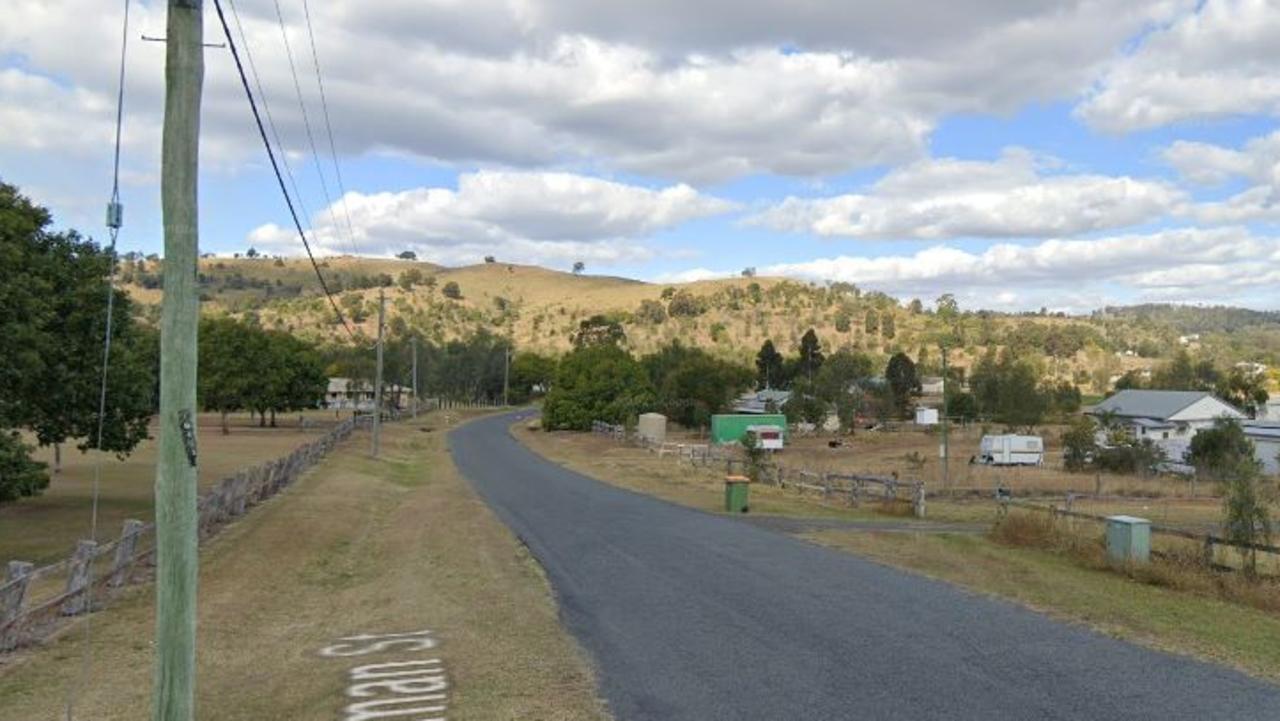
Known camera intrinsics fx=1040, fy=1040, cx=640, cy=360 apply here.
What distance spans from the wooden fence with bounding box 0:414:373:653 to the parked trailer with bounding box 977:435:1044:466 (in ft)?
196

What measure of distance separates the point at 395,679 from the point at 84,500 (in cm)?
2698

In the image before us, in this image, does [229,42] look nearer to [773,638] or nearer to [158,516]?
[158,516]

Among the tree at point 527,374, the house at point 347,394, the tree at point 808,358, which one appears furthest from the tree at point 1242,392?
the house at point 347,394

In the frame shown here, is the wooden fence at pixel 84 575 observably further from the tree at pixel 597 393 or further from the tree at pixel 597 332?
the tree at pixel 597 332

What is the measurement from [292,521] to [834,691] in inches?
753

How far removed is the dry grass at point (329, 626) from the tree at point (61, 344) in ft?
15.4

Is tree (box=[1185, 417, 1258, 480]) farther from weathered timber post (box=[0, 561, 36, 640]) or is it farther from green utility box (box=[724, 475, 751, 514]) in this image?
weathered timber post (box=[0, 561, 36, 640])

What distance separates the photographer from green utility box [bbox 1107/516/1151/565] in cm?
1814

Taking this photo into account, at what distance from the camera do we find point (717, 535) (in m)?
22.0

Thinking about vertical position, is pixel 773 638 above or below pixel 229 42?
below

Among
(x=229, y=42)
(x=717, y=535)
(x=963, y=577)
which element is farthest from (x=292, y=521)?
(x=229, y=42)

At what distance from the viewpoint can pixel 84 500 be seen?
3275cm

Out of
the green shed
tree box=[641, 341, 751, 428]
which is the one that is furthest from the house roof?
the green shed

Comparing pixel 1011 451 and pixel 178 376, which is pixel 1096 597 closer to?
pixel 178 376
